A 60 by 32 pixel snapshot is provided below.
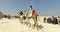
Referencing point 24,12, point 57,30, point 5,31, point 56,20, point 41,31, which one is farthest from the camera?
point 56,20

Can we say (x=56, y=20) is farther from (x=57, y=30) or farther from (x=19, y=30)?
(x=19, y=30)

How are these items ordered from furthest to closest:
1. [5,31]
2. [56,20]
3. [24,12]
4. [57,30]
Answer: [56,20] → [24,12] → [57,30] → [5,31]

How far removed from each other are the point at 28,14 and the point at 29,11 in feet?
1.76

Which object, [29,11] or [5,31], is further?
[29,11]

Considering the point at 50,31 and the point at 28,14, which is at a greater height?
the point at 28,14

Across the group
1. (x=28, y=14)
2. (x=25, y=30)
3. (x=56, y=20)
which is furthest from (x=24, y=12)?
(x=56, y=20)

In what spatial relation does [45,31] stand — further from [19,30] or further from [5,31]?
[5,31]

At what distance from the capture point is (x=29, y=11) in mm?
17594

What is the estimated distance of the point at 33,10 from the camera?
1716cm

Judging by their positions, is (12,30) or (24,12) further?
(24,12)

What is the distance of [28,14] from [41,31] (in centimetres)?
228

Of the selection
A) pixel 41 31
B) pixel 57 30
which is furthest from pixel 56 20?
pixel 41 31

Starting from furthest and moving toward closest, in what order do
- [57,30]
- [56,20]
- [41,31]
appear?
1. [56,20]
2. [57,30]
3. [41,31]

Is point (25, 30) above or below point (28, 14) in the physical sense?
A: below
